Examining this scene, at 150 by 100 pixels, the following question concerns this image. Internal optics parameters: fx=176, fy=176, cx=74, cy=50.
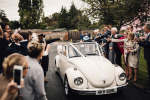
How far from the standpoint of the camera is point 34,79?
271 centimetres

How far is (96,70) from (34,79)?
283 centimetres

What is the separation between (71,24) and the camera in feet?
266

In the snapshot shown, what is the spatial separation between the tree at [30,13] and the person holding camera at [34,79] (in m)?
58.1

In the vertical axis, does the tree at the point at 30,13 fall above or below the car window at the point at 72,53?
above

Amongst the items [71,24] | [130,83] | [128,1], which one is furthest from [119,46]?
[71,24]

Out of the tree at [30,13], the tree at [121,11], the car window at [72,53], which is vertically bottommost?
the car window at [72,53]

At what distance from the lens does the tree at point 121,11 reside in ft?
56.0

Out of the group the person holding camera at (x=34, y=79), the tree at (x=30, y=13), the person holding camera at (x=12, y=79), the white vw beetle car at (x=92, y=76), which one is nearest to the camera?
the person holding camera at (x=12, y=79)

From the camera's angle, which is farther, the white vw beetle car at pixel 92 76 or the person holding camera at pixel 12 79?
the white vw beetle car at pixel 92 76

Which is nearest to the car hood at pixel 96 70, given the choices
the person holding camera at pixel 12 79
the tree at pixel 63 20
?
the person holding camera at pixel 12 79

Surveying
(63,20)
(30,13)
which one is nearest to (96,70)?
(30,13)

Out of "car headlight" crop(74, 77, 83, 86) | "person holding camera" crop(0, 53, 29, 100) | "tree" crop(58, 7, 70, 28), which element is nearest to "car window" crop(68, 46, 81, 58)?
"car headlight" crop(74, 77, 83, 86)

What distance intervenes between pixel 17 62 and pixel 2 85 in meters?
0.29

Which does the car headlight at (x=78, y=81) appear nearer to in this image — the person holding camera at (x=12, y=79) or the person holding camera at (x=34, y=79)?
the person holding camera at (x=34, y=79)
